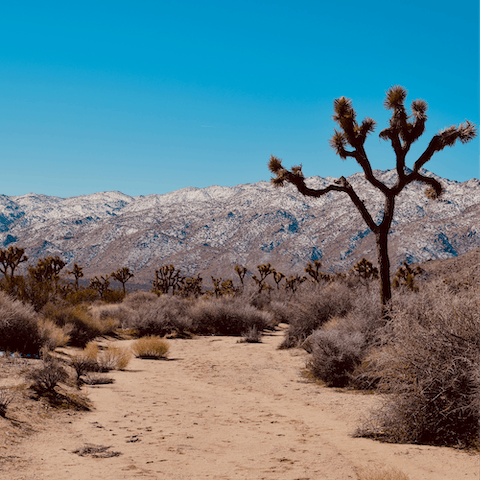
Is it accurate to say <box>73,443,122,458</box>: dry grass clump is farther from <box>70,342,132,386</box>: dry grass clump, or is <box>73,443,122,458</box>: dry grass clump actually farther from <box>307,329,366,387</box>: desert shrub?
<box>307,329,366,387</box>: desert shrub

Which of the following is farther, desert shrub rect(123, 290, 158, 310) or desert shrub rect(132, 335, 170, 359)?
desert shrub rect(123, 290, 158, 310)

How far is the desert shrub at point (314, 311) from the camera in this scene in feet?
52.3

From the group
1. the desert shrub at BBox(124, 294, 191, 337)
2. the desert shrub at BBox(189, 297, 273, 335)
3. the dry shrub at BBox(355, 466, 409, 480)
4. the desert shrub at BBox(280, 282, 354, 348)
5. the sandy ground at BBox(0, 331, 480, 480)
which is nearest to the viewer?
the dry shrub at BBox(355, 466, 409, 480)

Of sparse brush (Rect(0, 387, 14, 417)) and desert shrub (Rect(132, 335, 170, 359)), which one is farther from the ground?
sparse brush (Rect(0, 387, 14, 417))

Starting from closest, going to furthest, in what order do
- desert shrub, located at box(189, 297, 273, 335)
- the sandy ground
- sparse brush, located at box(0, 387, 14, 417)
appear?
1. the sandy ground
2. sparse brush, located at box(0, 387, 14, 417)
3. desert shrub, located at box(189, 297, 273, 335)

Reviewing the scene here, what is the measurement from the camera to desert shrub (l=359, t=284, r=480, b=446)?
18.8 feet

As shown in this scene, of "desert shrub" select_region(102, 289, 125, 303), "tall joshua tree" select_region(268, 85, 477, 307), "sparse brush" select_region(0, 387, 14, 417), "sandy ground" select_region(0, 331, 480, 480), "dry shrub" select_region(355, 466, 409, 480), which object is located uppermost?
"tall joshua tree" select_region(268, 85, 477, 307)

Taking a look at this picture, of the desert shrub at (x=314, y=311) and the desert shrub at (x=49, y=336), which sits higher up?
the desert shrub at (x=314, y=311)

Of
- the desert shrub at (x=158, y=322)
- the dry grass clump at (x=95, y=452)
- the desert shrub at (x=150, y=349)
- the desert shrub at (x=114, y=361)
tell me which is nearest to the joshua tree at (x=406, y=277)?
the desert shrub at (x=158, y=322)

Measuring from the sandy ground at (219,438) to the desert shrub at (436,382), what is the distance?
1.02ft

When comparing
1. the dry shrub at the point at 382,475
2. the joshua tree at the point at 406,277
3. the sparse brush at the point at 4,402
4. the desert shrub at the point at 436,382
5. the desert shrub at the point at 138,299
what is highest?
the joshua tree at the point at 406,277

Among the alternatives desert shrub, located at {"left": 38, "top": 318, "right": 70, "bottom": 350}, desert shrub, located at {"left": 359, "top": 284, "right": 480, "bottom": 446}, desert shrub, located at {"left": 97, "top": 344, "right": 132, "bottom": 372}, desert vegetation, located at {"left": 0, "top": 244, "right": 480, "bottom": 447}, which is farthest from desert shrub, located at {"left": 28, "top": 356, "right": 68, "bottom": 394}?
desert shrub, located at {"left": 359, "top": 284, "right": 480, "bottom": 446}

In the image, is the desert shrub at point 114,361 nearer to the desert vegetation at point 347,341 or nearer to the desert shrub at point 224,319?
the desert vegetation at point 347,341

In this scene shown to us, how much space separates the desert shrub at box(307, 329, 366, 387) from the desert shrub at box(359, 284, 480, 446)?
13.1ft
